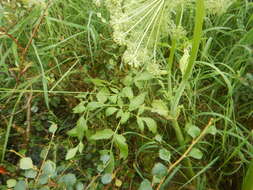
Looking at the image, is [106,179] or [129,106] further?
[129,106]

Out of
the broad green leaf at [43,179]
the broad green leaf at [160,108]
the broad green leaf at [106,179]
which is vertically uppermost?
the broad green leaf at [160,108]

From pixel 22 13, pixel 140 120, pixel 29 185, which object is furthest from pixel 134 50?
pixel 22 13

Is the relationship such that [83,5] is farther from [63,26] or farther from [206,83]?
[206,83]

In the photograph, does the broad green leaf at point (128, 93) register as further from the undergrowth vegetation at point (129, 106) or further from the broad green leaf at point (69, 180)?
the broad green leaf at point (69, 180)

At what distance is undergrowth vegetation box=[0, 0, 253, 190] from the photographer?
2.97 ft

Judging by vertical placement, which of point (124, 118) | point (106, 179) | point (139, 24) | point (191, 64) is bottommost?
point (106, 179)

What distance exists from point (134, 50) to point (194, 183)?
1.72 ft

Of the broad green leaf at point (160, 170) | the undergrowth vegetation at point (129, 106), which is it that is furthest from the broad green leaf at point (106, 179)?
the broad green leaf at point (160, 170)

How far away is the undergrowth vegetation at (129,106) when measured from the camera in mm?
904

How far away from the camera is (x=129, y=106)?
3.17 ft

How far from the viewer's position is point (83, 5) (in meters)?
1.48

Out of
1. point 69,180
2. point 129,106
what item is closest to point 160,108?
point 129,106

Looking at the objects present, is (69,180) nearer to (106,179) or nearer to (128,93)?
(106,179)

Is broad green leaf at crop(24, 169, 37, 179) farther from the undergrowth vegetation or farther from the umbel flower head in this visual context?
the umbel flower head
